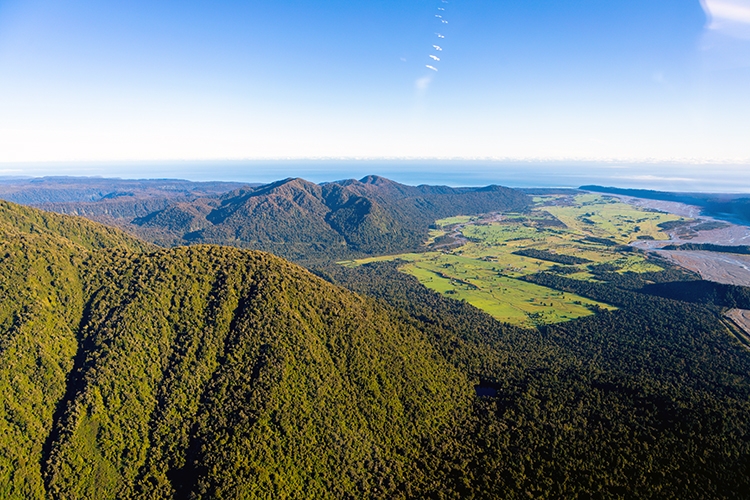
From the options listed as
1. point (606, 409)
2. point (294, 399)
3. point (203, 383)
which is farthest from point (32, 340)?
point (606, 409)

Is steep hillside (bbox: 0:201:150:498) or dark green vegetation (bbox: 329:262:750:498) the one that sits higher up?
steep hillside (bbox: 0:201:150:498)

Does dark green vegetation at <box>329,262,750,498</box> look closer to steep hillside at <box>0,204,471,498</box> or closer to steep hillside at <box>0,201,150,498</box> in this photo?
steep hillside at <box>0,204,471,498</box>

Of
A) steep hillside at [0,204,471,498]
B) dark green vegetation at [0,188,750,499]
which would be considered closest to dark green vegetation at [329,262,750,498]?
dark green vegetation at [0,188,750,499]

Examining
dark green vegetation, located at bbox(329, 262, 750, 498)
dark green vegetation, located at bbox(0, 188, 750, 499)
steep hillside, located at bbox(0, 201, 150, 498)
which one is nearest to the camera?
steep hillside, located at bbox(0, 201, 150, 498)

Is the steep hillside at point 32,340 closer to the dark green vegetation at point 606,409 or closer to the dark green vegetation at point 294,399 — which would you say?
the dark green vegetation at point 294,399

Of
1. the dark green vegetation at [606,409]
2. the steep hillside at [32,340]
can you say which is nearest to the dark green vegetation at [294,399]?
the steep hillside at [32,340]

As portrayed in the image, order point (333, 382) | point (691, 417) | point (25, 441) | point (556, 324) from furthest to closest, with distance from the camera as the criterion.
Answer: point (556, 324), point (333, 382), point (691, 417), point (25, 441)

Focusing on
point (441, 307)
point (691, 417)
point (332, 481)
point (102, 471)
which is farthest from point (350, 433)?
point (441, 307)

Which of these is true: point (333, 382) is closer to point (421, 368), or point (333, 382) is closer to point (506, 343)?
point (421, 368)
